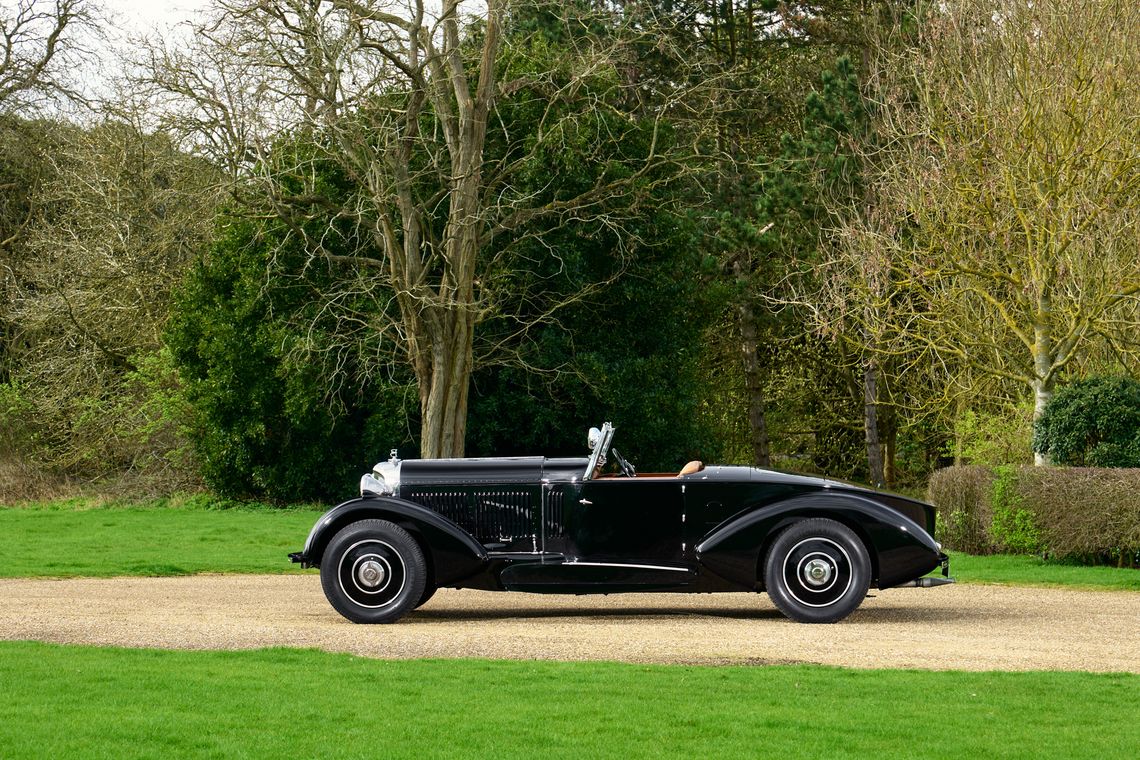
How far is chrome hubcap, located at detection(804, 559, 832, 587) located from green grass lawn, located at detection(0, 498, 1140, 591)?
4490 millimetres

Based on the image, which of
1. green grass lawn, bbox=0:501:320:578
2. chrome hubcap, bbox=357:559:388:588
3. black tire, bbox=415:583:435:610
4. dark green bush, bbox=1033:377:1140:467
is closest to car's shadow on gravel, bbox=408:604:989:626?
black tire, bbox=415:583:435:610

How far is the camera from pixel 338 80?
22344 millimetres

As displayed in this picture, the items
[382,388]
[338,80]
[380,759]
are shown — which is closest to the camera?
[380,759]

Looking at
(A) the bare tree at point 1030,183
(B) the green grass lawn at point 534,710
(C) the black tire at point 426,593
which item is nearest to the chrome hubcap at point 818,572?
(B) the green grass lawn at point 534,710

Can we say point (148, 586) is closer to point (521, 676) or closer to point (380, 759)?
point (521, 676)

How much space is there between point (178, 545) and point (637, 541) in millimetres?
10035

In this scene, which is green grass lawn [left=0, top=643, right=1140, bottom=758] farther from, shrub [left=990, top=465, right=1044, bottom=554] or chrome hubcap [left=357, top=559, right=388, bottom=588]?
shrub [left=990, top=465, right=1044, bottom=554]

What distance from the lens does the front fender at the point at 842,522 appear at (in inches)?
420

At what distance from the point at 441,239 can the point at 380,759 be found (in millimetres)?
20730

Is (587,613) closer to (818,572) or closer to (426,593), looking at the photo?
(426,593)

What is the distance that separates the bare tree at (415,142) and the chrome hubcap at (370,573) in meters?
12.4

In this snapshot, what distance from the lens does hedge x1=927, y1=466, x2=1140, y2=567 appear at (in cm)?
1499

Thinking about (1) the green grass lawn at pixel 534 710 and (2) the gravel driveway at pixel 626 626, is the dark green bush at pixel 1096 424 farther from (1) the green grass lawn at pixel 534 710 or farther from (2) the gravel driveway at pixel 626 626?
(1) the green grass lawn at pixel 534 710

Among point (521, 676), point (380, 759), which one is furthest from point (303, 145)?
point (380, 759)
